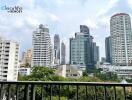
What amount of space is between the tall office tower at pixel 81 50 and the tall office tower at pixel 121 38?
9.70 metres

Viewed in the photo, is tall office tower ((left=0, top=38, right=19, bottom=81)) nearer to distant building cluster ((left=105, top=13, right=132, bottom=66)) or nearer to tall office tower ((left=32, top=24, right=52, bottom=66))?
tall office tower ((left=32, top=24, right=52, bottom=66))

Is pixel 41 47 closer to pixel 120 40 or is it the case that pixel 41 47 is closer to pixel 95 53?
pixel 95 53

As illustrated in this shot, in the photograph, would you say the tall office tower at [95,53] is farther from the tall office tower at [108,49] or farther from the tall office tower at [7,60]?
the tall office tower at [7,60]

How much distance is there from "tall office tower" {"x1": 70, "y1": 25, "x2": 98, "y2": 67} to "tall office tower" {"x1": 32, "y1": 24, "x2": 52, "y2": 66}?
529 inches

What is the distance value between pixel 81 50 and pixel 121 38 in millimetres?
17106

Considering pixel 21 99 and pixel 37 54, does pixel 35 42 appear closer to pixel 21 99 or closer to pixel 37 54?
pixel 37 54

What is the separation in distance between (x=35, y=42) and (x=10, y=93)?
78.3m

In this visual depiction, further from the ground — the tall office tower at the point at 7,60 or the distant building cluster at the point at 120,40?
the distant building cluster at the point at 120,40

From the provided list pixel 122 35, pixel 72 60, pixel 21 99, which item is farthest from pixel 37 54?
pixel 21 99

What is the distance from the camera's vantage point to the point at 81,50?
3529 inches

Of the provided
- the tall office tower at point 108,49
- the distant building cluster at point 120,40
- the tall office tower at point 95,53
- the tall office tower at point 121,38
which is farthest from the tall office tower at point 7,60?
the tall office tower at point 108,49

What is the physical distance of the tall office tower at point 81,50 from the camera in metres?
88.9

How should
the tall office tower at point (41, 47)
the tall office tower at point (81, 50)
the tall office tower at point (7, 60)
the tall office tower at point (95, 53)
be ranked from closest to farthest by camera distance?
the tall office tower at point (7, 60)
the tall office tower at point (41, 47)
the tall office tower at point (81, 50)
the tall office tower at point (95, 53)

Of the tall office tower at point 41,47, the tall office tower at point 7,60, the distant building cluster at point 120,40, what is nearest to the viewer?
the tall office tower at point 7,60
